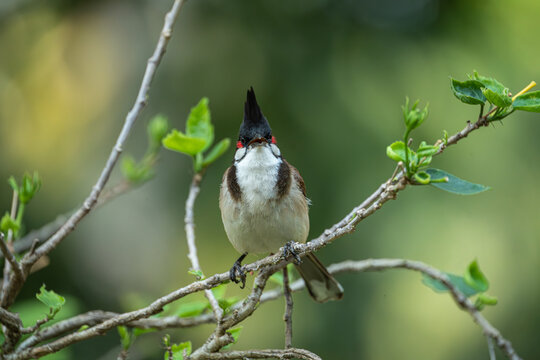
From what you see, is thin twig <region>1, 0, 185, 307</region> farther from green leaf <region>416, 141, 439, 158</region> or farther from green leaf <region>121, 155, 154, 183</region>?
green leaf <region>416, 141, 439, 158</region>

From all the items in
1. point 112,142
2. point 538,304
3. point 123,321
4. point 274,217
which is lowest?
point 538,304

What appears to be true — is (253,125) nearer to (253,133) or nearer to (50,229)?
(253,133)

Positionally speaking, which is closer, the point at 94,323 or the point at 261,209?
the point at 94,323

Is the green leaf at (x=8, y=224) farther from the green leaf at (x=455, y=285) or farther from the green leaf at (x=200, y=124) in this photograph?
the green leaf at (x=455, y=285)

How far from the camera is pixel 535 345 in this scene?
3547 millimetres

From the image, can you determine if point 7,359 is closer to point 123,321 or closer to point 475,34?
point 123,321

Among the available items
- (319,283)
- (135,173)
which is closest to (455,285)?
(319,283)

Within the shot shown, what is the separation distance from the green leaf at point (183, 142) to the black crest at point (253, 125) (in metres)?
0.40

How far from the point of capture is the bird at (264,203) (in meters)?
2.52

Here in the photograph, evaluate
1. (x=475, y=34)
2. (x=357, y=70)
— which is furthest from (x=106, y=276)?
(x=475, y=34)

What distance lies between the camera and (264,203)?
251 centimetres

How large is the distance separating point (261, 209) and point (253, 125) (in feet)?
1.20

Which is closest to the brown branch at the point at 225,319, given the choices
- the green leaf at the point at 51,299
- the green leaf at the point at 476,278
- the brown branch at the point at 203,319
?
the brown branch at the point at 203,319

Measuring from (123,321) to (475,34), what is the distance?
3.07 meters
